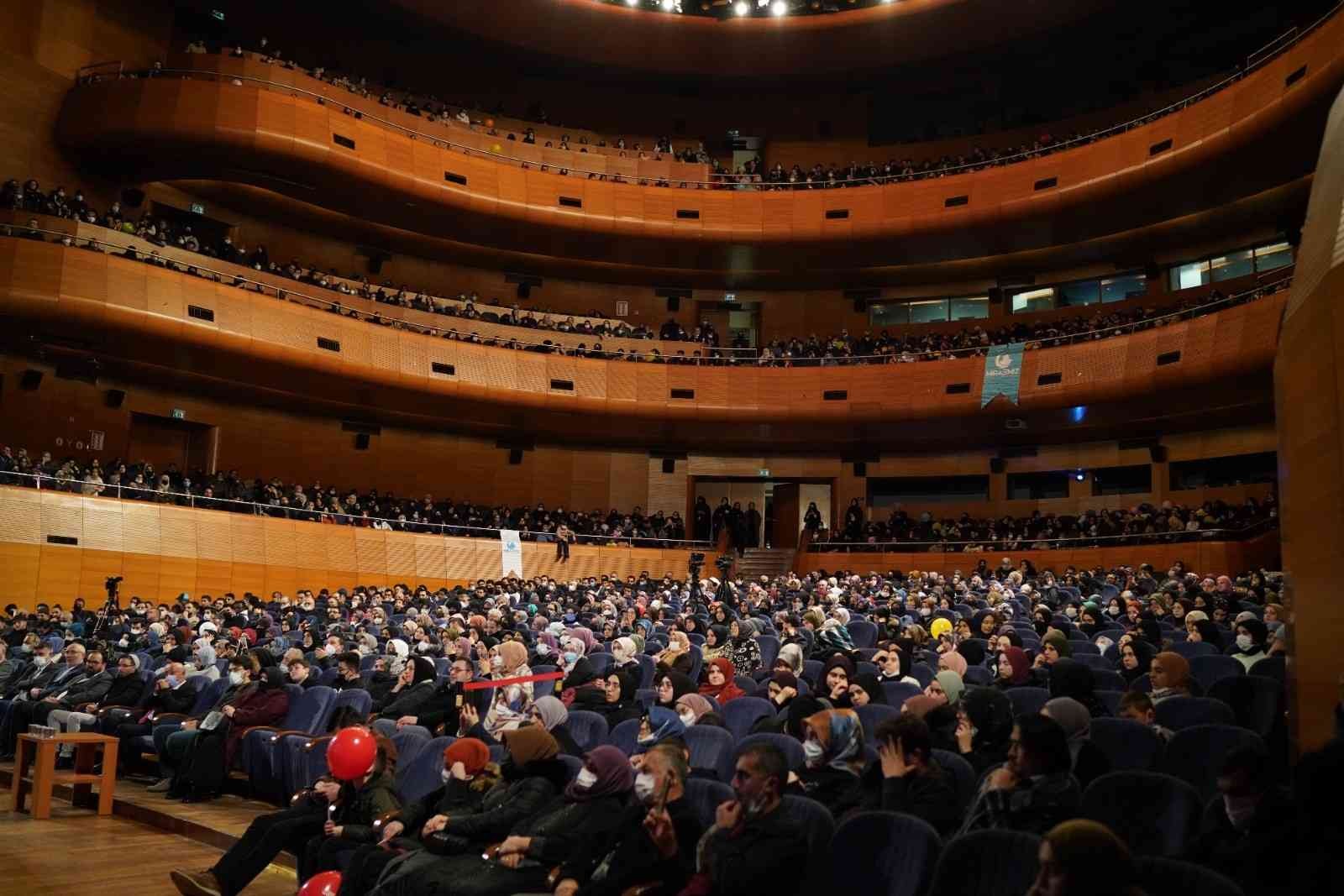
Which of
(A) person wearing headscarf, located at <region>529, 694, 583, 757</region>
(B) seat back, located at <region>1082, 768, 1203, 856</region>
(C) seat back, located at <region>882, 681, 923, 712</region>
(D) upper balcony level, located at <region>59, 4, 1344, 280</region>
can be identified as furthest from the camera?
(D) upper balcony level, located at <region>59, 4, 1344, 280</region>

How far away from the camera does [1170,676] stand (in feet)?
17.2

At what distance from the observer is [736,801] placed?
134 inches

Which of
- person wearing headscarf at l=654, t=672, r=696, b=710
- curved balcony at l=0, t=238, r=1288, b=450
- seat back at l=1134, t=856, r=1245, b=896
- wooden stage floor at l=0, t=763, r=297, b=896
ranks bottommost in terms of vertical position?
wooden stage floor at l=0, t=763, r=297, b=896

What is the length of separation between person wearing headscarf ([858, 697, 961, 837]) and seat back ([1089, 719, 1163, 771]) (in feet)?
3.48

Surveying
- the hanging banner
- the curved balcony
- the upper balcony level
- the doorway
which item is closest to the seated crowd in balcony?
the hanging banner

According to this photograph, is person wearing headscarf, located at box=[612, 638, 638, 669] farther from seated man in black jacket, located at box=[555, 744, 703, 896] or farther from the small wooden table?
seated man in black jacket, located at box=[555, 744, 703, 896]

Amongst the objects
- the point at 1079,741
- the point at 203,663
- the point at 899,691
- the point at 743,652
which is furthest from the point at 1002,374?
the point at 1079,741

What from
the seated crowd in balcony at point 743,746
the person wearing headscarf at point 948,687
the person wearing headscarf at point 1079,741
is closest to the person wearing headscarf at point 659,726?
the seated crowd in balcony at point 743,746

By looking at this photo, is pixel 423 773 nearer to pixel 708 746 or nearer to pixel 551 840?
pixel 708 746

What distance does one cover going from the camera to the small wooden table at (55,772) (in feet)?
21.6

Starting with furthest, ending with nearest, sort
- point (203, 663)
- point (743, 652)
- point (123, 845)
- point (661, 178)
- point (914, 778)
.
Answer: point (661, 178)
point (203, 663)
point (743, 652)
point (123, 845)
point (914, 778)

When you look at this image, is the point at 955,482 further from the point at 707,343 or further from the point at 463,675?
the point at 463,675

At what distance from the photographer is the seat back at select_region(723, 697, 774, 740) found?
225 inches

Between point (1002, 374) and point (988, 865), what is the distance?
18495 millimetres
